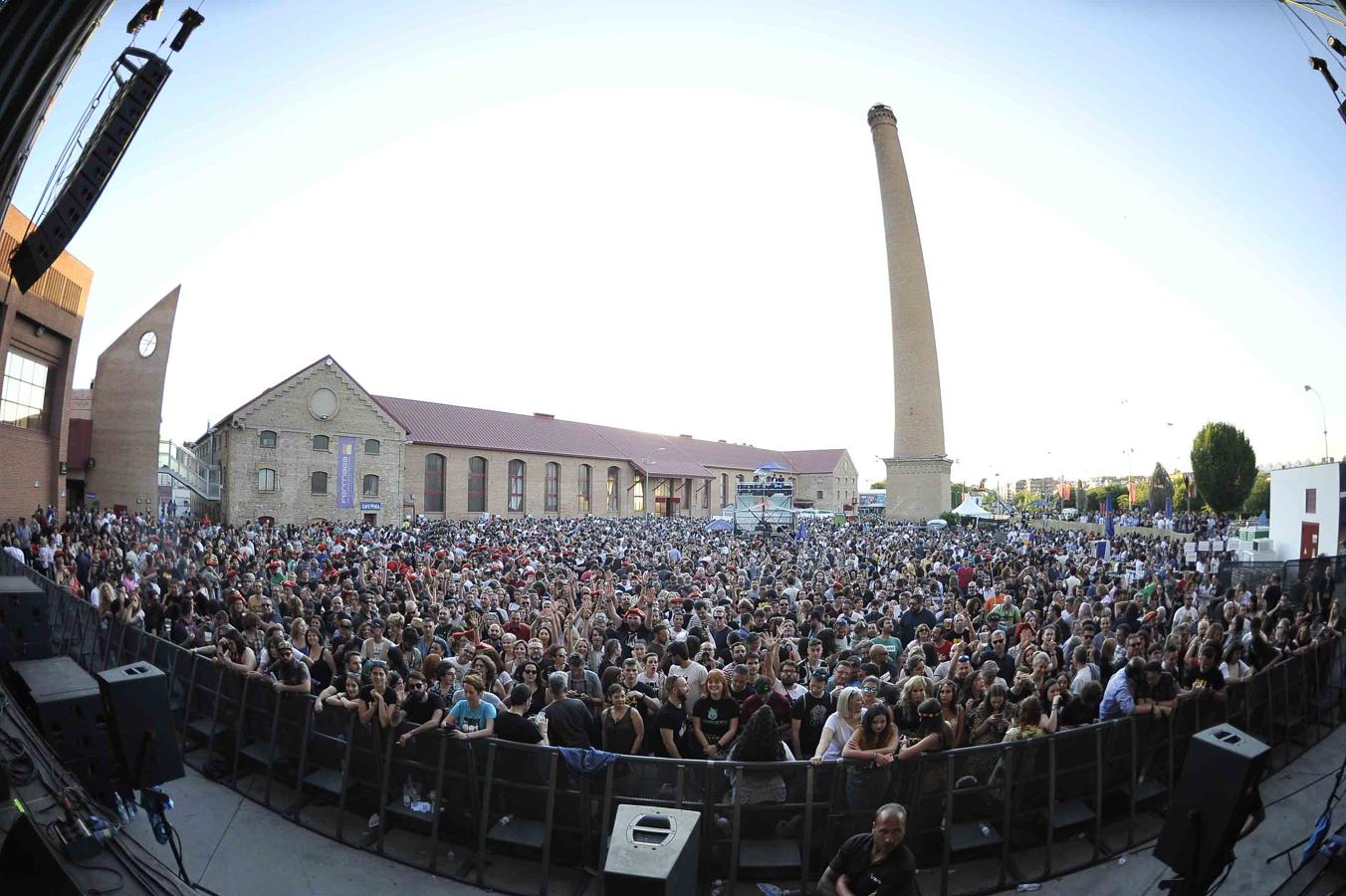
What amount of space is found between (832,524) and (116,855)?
3847 centimetres

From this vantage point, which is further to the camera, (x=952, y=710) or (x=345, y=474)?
(x=345, y=474)

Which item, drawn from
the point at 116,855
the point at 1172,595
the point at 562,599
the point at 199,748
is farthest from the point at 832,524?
the point at 116,855

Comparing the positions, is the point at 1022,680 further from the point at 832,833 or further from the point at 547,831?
the point at 547,831

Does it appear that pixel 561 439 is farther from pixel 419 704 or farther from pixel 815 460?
pixel 419 704

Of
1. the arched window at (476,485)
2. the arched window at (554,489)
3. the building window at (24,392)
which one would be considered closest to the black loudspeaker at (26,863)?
the building window at (24,392)

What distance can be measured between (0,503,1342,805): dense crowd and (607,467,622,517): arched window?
122 feet

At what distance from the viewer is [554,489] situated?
2132 inches

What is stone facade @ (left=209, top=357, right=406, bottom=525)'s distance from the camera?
35844 millimetres

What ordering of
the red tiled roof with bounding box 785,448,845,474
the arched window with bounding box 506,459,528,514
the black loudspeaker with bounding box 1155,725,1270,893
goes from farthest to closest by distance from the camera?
1. the red tiled roof with bounding box 785,448,845,474
2. the arched window with bounding box 506,459,528,514
3. the black loudspeaker with bounding box 1155,725,1270,893

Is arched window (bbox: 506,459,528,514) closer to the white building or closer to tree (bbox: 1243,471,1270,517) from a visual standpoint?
the white building

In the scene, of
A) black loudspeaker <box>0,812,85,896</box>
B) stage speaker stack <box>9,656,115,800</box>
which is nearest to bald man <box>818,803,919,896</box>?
black loudspeaker <box>0,812,85,896</box>

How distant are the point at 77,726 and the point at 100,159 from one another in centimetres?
615

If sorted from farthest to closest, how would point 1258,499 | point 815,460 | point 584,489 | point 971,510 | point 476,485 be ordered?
point 815,460, point 1258,499, point 584,489, point 476,485, point 971,510

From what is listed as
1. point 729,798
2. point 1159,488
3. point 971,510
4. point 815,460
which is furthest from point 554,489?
point 1159,488
